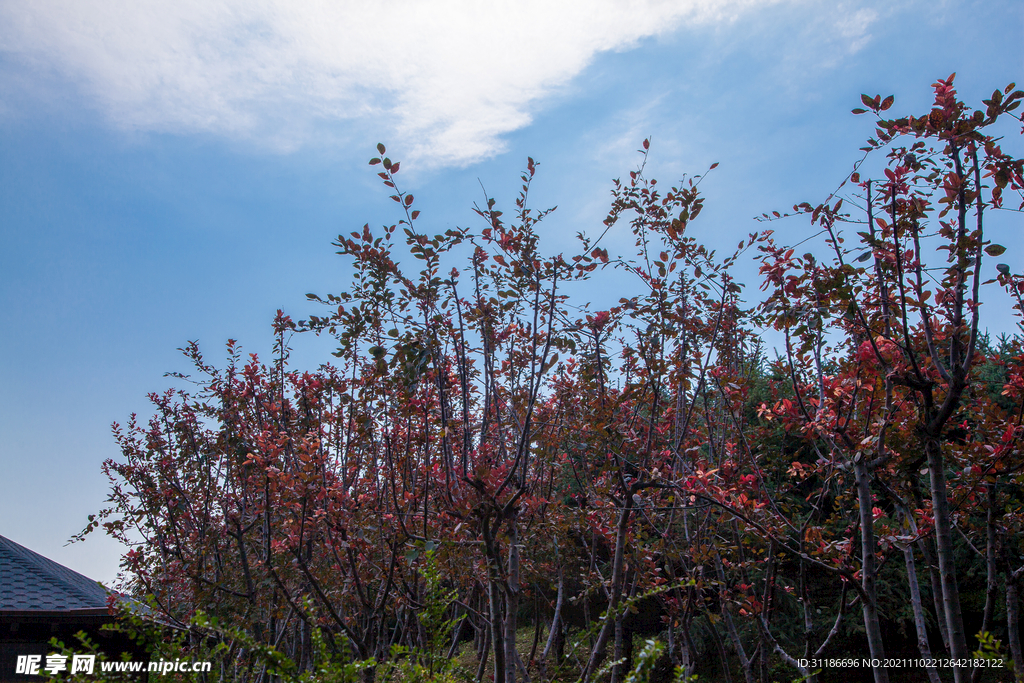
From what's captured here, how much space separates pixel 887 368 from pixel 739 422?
1.31 meters

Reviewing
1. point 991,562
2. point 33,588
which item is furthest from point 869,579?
point 33,588

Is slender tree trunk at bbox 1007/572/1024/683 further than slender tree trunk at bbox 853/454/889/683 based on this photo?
Yes

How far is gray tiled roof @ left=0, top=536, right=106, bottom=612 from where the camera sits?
7.23 metres

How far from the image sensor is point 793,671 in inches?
303

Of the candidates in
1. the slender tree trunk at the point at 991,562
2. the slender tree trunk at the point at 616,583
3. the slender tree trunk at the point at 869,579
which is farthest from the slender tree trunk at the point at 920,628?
the slender tree trunk at the point at 616,583

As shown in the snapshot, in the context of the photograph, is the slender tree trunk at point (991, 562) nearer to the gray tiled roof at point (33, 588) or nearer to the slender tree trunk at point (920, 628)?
the slender tree trunk at point (920, 628)

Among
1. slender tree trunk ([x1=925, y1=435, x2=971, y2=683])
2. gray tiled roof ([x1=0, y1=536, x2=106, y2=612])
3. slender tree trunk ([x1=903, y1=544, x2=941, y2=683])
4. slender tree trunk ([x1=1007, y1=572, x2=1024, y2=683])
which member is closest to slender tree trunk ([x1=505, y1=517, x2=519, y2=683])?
slender tree trunk ([x1=925, y1=435, x2=971, y2=683])

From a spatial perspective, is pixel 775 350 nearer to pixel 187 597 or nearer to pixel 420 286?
pixel 420 286

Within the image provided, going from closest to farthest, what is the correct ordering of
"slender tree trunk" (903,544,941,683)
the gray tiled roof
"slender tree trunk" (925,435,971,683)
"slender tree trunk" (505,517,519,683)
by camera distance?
1. "slender tree trunk" (925,435,971,683)
2. "slender tree trunk" (505,517,519,683)
3. "slender tree trunk" (903,544,941,683)
4. the gray tiled roof

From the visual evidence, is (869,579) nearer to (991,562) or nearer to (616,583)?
(991,562)

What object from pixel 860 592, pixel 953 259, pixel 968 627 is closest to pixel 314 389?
pixel 860 592

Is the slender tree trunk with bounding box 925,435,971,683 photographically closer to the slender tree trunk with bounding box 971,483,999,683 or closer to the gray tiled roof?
the slender tree trunk with bounding box 971,483,999,683

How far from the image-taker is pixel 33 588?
7.64m

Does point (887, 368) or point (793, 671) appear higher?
point (887, 368)
